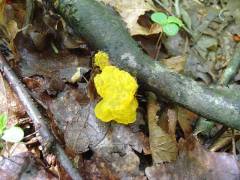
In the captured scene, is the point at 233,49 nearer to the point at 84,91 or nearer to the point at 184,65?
the point at 184,65

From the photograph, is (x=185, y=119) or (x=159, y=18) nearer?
(x=185, y=119)

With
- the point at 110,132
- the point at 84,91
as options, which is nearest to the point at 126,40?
the point at 84,91

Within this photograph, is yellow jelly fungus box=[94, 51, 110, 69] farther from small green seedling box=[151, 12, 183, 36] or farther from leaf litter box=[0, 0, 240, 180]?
small green seedling box=[151, 12, 183, 36]

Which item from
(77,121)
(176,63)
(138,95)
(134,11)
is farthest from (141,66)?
(134,11)

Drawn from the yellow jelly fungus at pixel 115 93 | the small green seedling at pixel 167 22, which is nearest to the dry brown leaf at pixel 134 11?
the small green seedling at pixel 167 22

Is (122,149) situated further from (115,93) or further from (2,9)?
(2,9)

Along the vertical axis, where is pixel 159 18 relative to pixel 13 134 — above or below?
above

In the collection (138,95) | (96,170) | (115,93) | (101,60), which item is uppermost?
(101,60)
